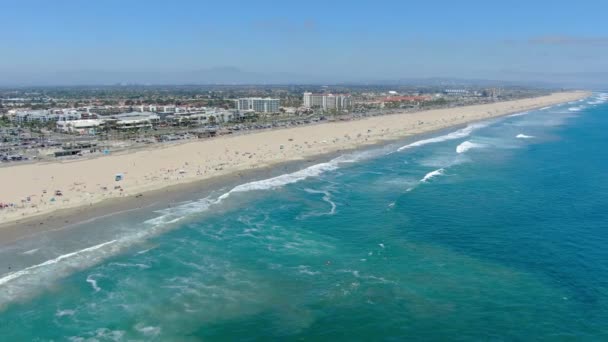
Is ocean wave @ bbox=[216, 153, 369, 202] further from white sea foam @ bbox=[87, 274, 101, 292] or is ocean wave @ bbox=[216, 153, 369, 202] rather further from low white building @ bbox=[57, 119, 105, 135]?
low white building @ bbox=[57, 119, 105, 135]

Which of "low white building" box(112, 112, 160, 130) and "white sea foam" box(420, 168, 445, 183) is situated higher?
"low white building" box(112, 112, 160, 130)

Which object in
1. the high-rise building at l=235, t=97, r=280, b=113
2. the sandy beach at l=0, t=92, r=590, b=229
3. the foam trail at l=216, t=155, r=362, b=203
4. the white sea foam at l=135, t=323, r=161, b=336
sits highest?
the high-rise building at l=235, t=97, r=280, b=113

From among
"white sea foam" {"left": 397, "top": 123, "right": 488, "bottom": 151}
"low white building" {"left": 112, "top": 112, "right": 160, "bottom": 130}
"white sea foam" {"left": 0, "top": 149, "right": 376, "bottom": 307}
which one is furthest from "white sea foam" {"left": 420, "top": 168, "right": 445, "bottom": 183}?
"low white building" {"left": 112, "top": 112, "right": 160, "bottom": 130}

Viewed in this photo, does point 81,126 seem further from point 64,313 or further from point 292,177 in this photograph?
point 64,313

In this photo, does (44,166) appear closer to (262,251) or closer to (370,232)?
(262,251)

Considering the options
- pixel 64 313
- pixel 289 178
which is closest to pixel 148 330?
pixel 64 313
